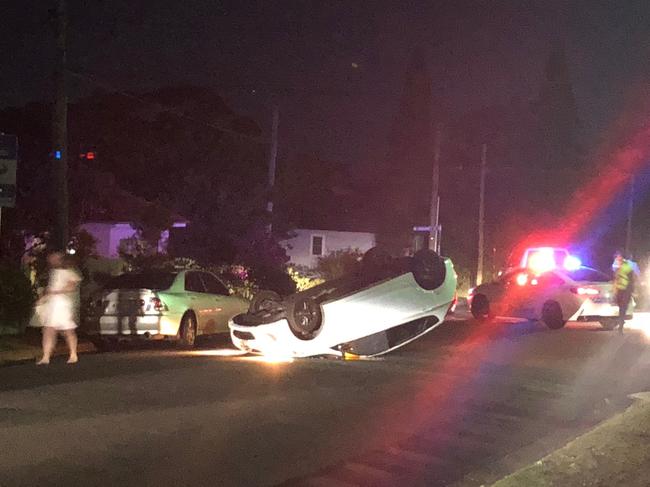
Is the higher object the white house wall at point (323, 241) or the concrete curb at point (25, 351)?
the white house wall at point (323, 241)

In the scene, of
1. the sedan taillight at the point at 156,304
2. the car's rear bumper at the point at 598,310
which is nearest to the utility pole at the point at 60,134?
the sedan taillight at the point at 156,304

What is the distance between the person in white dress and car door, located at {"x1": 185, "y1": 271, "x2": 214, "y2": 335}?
3376mm

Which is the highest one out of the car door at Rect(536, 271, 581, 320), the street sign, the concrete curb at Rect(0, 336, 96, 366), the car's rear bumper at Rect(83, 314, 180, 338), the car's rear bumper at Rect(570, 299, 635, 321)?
the street sign

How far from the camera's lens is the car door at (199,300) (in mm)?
15205

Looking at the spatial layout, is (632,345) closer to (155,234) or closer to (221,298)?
(221,298)

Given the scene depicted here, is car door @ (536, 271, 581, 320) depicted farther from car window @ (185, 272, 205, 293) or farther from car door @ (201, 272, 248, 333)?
car window @ (185, 272, 205, 293)

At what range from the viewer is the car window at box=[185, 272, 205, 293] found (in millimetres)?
15359

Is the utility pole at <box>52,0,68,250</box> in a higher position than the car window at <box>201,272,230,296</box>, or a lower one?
higher

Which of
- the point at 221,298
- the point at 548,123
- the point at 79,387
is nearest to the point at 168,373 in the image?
the point at 79,387

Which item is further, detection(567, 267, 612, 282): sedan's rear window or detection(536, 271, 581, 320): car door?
detection(567, 267, 612, 282): sedan's rear window

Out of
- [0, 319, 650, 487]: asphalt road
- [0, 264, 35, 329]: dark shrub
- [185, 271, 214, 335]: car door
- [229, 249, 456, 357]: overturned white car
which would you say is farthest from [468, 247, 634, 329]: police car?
[0, 264, 35, 329]: dark shrub

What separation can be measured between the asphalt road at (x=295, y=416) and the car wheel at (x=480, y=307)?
740 centimetres

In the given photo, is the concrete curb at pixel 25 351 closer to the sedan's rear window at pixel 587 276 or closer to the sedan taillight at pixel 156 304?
the sedan taillight at pixel 156 304

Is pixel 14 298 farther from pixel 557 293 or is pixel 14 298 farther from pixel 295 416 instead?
pixel 557 293
